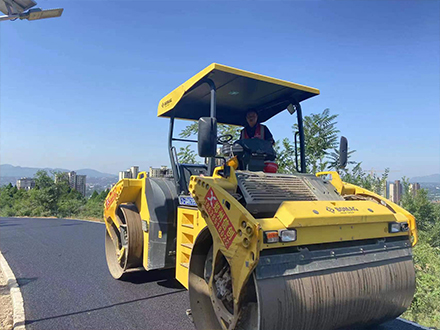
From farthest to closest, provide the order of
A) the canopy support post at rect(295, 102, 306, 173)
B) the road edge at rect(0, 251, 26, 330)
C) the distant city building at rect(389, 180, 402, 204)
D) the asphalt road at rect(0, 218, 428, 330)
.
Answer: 1. the distant city building at rect(389, 180, 402, 204)
2. the canopy support post at rect(295, 102, 306, 173)
3. the asphalt road at rect(0, 218, 428, 330)
4. the road edge at rect(0, 251, 26, 330)

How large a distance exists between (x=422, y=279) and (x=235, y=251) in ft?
15.1

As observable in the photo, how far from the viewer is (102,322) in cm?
383

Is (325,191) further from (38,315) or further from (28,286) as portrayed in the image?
(28,286)

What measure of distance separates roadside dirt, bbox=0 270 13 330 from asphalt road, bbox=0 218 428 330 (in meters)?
0.18

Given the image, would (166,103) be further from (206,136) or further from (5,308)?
(5,308)

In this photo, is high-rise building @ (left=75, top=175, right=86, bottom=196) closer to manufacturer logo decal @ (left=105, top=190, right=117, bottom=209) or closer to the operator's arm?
manufacturer logo decal @ (left=105, top=190, right=117, bottom=209)

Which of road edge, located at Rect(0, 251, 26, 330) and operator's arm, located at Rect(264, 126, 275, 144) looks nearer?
road edge, located at Rect(0, 251, 26, 330)

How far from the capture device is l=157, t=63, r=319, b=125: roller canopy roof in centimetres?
388

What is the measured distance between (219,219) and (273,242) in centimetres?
53

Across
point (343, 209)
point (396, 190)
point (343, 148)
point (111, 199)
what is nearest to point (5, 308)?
point (111, 199)

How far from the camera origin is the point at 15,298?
4484 millimetres

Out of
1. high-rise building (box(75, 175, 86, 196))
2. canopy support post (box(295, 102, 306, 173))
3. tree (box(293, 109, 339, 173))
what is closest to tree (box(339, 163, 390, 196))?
tree (box(293, 109, 339, 173))

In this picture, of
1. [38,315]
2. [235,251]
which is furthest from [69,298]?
[235,251]

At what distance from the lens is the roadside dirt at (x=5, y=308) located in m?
3.78
